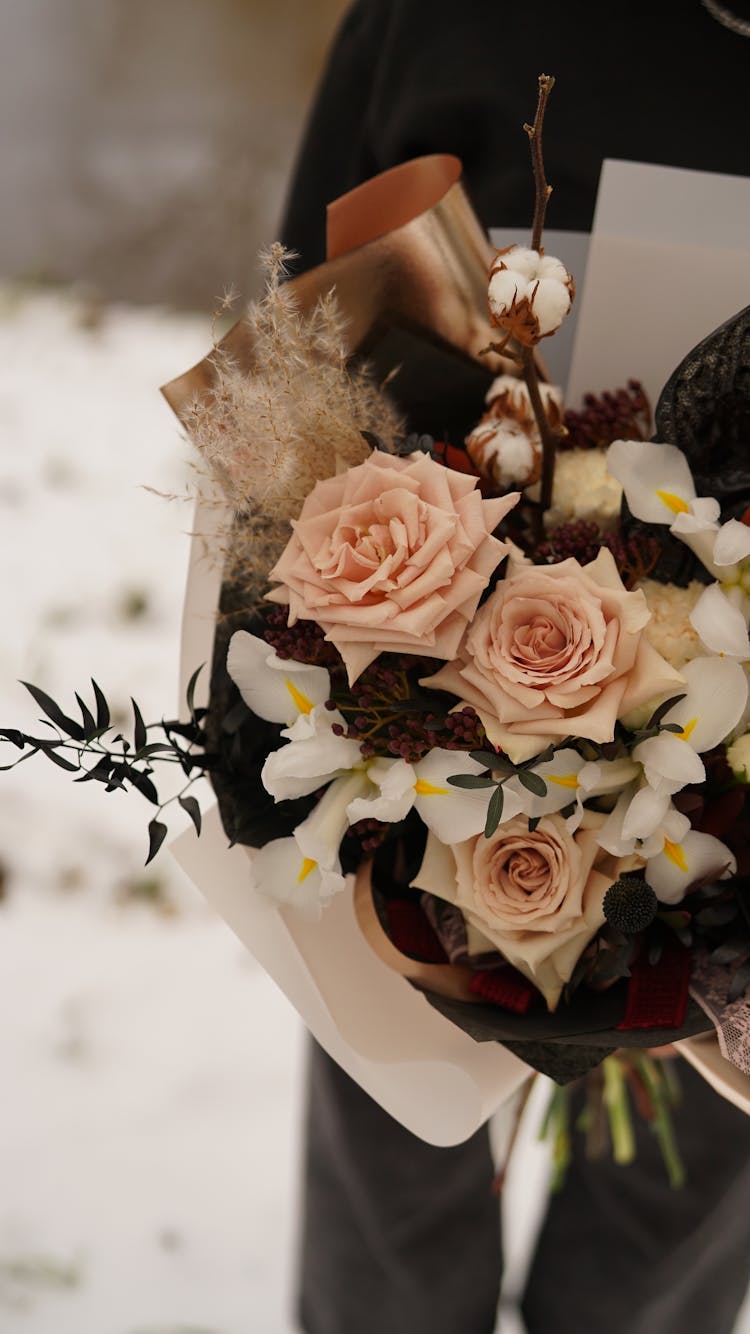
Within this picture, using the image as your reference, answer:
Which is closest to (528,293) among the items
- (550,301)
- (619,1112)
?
(550,301)

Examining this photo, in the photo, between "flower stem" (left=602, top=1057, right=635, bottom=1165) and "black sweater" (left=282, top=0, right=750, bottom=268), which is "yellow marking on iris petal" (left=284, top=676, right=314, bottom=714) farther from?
"flower stem" (left=602, top=1057, right=635, bottom=1165)

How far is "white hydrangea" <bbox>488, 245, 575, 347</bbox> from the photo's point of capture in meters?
0.46

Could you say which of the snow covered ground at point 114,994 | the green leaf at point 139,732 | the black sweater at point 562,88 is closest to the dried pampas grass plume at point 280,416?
the green leaf at point 139,732

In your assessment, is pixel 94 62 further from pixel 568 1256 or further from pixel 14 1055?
pixel 568 1256

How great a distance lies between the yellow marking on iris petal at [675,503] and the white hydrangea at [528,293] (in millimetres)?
89

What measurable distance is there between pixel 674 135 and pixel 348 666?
0.48 m

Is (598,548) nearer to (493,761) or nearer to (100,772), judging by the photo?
(493,761)

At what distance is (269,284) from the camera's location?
0.50m

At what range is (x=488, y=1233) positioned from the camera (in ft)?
3.65

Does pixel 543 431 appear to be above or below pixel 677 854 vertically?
above

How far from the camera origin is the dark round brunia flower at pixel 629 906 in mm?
478

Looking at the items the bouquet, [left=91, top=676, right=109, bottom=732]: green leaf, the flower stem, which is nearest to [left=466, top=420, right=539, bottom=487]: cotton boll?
the bouquet

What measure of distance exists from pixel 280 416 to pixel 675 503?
174 mm

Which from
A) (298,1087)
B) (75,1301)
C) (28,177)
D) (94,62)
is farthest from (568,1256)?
(94,62)
